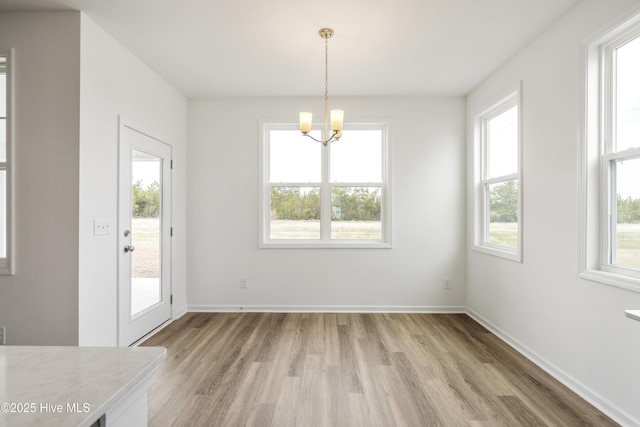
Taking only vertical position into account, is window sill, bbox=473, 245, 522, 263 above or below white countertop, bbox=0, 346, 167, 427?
below

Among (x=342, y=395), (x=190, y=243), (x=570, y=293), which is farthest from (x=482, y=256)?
(x=190, y=243)

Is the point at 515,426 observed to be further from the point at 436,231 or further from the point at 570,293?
the point at 436,231

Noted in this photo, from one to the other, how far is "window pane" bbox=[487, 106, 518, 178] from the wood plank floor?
175 centimetres

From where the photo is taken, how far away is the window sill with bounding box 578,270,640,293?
1.96 metres

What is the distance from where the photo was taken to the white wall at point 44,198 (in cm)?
243

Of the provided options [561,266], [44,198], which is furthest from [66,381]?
[561,266]

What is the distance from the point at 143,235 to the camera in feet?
11.0

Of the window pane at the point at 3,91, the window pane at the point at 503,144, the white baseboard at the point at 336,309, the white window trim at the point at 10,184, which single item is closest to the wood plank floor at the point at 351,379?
the white baseboard at the point at 336,309

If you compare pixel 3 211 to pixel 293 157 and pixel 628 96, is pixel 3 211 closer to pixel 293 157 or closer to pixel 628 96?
pixel 293 157

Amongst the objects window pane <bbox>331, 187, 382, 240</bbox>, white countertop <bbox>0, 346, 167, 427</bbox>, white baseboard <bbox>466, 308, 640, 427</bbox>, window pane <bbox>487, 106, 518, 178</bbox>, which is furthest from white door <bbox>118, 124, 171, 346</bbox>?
window pane <bbox>487, 106, 518, 178</bbox>

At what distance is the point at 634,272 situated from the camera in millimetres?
2084

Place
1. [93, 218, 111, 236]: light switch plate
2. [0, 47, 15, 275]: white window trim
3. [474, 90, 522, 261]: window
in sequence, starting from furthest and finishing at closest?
[474, 90, 522, 261]: window → [93, 218, 111, 236]: light switch plate → [0, 47, 15, 275]: white window trim

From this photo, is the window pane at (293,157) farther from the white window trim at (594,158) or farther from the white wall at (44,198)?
the white window trim at (594,158)

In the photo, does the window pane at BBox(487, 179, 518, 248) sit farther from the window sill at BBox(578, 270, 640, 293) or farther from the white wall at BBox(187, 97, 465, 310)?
the window sill at BBox(578, 270, 640, 293)
